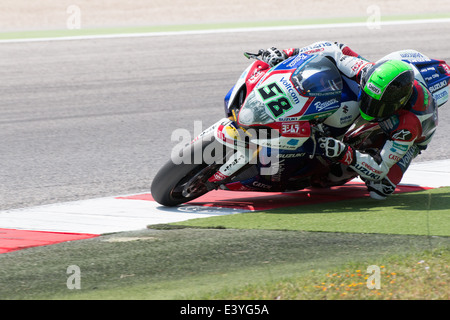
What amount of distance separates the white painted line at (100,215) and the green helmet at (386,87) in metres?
1.39

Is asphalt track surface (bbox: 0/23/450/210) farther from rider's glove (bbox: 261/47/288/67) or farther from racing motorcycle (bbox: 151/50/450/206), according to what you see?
rider's glove (bbox: 261/47/288/67)

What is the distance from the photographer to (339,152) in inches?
279

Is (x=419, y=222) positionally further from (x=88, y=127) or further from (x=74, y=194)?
(x=88, y=127)

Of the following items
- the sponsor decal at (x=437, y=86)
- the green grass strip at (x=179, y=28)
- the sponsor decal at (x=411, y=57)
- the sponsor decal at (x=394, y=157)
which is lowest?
the sponsor decal at (x=394, y=157)

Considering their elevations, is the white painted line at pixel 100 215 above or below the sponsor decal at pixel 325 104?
below

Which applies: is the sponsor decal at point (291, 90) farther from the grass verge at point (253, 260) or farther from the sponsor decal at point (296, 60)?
the grass verge at point (253, 260)

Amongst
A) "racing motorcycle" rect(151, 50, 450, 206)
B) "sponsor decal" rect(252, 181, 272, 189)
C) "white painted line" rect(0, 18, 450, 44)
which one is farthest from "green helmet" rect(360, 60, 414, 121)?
"white painted line" rect(0, 18, 450, 44)

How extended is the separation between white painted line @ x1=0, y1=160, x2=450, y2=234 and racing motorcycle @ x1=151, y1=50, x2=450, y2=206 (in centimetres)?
21

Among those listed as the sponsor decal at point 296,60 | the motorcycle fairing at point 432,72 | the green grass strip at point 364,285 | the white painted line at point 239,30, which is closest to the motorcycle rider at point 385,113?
the sponsor decal at point 296,60

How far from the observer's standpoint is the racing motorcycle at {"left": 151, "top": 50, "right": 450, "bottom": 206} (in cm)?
706

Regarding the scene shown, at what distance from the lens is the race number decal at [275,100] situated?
7.03m

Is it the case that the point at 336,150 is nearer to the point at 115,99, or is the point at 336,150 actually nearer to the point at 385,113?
the point at 385,113
